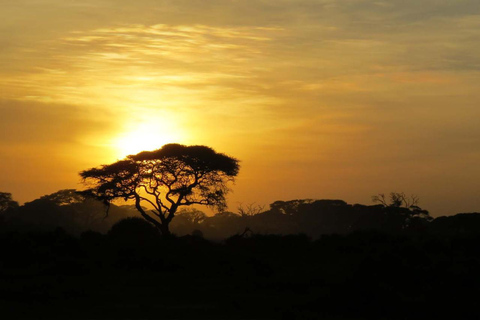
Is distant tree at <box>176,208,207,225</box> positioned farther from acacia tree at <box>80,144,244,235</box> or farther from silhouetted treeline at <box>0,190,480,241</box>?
acacia tree at <box>80,144,244,235</box>

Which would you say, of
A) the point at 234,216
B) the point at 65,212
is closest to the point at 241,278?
the point at 65,212

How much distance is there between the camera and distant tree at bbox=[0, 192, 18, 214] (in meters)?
116

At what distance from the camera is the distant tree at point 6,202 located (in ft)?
380

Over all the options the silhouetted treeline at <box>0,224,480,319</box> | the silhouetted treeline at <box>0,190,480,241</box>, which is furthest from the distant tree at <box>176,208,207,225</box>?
the silhouetted treeline at <box>0,224,480,319</box>

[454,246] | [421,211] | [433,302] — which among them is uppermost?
[421,211]

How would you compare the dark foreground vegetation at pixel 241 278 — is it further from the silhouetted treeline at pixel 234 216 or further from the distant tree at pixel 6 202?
the distant tree at pixel 6 202

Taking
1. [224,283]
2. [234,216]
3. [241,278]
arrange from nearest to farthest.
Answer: [224,283]
[241,278]
[234,216]

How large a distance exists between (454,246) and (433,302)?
45.7 feet

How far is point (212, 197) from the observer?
6262 centimetres

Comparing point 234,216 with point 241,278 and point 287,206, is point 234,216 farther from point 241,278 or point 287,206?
point 241,278

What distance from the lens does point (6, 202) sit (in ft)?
387

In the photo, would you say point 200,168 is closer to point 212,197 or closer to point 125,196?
point 212,197

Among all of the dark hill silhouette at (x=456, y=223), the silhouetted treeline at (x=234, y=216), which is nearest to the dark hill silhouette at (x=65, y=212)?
the silhouetted treeline at (x=234, y=216)

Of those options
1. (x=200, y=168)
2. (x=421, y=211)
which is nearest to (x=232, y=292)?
(x=200, y=168)
